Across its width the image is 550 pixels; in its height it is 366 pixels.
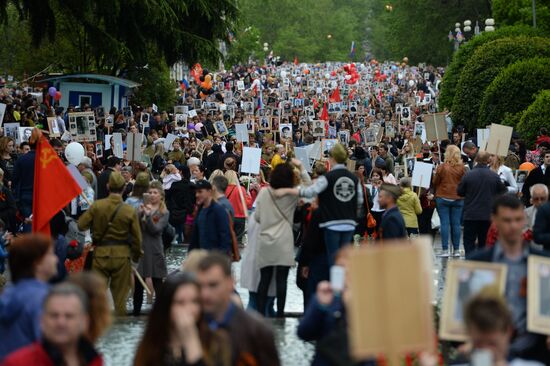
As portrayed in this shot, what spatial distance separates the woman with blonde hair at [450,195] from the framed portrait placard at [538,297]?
34.9 feet

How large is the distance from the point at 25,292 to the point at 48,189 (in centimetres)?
551

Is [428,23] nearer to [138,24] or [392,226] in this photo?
[138,24]

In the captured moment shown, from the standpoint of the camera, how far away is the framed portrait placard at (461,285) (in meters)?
7.24

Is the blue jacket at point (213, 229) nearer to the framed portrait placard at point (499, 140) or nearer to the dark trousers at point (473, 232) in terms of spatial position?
the dark trousers at point (473, 232)

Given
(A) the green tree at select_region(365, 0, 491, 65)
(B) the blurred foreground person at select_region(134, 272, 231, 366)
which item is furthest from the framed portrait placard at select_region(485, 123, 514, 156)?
(A) the green tree at select_region(365, 0, 491, 65)

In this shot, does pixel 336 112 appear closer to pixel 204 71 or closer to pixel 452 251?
pixel 204 71

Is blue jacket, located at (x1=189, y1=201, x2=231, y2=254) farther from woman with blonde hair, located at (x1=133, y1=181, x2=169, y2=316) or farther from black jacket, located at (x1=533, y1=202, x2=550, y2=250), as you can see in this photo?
black jacket, located at (x1=533, y1=202, x2=550, y2=250)

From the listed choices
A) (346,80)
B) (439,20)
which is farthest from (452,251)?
(439,20)

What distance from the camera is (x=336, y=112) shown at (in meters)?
46.2

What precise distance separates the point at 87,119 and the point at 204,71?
32.0 m

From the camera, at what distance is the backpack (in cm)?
1343

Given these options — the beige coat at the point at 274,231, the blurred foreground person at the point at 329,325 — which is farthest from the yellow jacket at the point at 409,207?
the blurred foreground person at the point at 329,325

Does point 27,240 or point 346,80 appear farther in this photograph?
point 346,80

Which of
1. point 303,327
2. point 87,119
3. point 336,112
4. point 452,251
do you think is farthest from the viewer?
point 336,112
